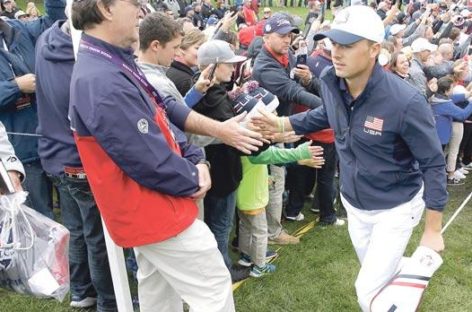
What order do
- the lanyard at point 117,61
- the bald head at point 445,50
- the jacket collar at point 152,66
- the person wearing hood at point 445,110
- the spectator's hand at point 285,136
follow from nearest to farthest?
1. the lanyard at point 117,61
2. the jacket collar at point 152,66
3. the spectator's hand at point 285,136
4. the person wearing hood at point 445,110
5. the bald head at point 445,50

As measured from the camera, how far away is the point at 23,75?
3.93 meters

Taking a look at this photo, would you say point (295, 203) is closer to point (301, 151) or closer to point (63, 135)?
point (301, 151)

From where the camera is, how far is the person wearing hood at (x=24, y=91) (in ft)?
12.5

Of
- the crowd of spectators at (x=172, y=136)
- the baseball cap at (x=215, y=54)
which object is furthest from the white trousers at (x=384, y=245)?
the baseball cap at (x=215, y=54)

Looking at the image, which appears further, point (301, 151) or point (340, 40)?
point (301, 151)

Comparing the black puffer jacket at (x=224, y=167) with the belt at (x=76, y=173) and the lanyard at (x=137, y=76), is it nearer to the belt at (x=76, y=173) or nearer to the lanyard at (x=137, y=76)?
the belt at (x=76, y=173)

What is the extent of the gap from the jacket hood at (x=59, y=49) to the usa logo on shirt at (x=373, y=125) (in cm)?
192

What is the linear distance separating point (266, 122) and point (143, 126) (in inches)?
60.3

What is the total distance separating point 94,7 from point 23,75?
1.97 meters

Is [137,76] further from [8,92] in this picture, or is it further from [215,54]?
[8,92]

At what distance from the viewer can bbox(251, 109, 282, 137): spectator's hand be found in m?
3.58

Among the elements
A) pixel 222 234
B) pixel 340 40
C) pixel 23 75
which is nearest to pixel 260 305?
pixel 222 234

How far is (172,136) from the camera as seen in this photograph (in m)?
2.57

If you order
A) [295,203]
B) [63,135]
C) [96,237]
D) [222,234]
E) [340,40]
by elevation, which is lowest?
[295,203]
